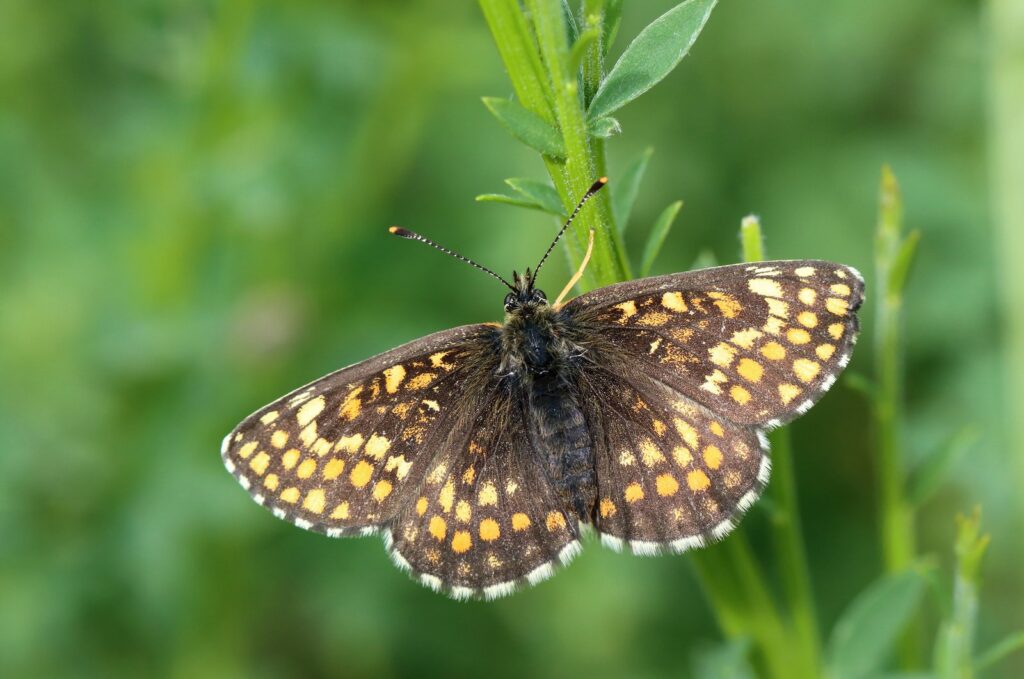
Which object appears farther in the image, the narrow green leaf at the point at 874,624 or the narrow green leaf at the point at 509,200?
the narrow green leaf at the point at 874,624

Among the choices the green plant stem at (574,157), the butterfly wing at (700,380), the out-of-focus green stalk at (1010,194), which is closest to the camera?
the green plant stem at (574,157)

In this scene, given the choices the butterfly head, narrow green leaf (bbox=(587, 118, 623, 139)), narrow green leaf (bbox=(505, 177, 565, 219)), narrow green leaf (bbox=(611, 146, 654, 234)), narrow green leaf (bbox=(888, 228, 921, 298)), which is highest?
narrow green leaf (bbox=(587, 118, 623, 139))

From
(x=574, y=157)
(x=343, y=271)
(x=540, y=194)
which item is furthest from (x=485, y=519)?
(x=343, y=271)

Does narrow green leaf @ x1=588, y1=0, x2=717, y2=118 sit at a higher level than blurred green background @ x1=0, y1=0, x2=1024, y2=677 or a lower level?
higher

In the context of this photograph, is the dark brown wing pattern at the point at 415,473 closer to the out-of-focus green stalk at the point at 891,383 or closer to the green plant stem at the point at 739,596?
the green plant stem at the point at 739,596

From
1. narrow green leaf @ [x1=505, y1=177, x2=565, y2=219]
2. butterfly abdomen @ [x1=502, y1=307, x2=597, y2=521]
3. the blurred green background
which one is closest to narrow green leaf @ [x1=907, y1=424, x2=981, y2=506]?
butterfly abdomen @ [x1=502, y1=307, x2=597, y2=521]

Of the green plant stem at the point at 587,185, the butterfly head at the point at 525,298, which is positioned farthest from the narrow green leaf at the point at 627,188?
the butterfly head at the point at 525,298

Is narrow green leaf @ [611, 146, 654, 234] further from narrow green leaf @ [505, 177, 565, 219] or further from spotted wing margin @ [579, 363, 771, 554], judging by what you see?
spotted wing margin @ [579, 363, 771, 554]
